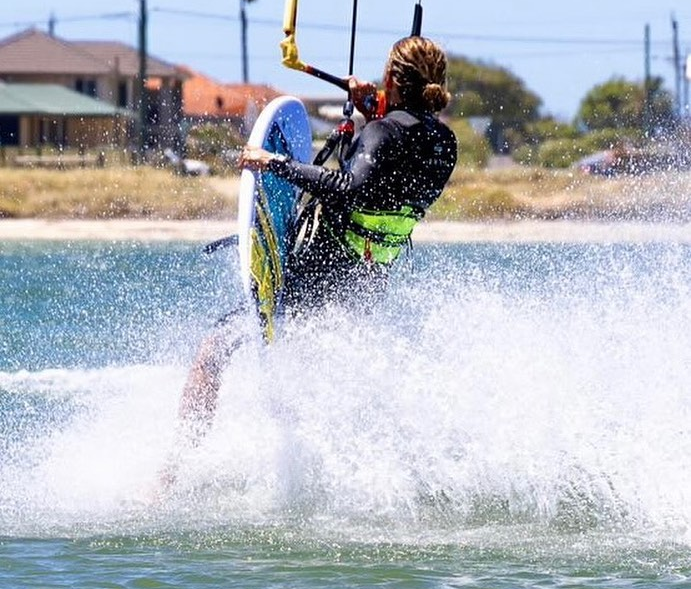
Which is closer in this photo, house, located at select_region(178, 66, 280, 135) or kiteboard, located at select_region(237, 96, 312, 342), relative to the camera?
kiteboard, located at select_region(237, 96, 312, 342)

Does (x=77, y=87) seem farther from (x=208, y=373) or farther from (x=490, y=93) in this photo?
(x=208, y=373)

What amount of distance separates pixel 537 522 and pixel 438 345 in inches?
34.9

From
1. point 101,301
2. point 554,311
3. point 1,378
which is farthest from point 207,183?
point 554,311

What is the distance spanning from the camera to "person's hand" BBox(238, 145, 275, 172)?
7.16m

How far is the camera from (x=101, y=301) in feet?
56.3

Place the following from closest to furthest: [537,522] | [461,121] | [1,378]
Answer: [537,522] < [1,378] < [461,121]

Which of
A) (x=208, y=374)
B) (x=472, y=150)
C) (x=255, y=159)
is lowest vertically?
(x=208, y=374)

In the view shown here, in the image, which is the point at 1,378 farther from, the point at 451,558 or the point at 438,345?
the point at 451,558

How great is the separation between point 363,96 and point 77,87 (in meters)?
65.7

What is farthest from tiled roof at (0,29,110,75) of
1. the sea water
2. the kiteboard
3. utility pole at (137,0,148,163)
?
the kiteboard

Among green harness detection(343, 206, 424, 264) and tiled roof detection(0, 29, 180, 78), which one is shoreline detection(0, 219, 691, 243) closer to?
green harness detection(343, 206, 424, 264)

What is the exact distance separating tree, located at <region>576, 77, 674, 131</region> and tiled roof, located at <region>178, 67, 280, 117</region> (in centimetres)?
1002

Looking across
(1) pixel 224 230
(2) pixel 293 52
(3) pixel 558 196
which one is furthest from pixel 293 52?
(3) pixel 558 196

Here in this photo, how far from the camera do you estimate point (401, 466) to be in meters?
7.42
